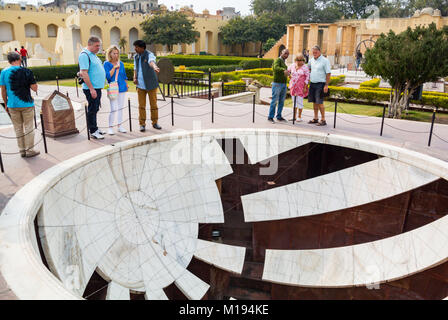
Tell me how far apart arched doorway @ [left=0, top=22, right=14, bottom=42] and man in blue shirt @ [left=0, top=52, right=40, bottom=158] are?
33.4m

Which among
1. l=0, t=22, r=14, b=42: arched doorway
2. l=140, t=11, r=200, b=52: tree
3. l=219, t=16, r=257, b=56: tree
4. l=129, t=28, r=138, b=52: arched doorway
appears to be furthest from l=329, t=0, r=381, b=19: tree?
l=0, t=22, r=14, b=42: arched doorway

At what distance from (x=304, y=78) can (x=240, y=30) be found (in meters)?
37.3

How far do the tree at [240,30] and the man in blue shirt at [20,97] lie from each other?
38862 millimetres

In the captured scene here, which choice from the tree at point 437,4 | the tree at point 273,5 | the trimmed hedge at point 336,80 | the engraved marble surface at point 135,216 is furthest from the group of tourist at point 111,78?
the tree at point 437,4

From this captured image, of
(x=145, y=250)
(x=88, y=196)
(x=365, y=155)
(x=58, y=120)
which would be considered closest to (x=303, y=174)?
(x=365, y=155)

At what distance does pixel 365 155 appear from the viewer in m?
6.37

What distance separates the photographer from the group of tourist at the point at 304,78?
24.3 feet

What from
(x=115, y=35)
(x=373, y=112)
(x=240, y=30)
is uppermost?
(x=240, y=30)

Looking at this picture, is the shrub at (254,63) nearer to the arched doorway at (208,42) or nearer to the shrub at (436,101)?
the shrub at (436,101)

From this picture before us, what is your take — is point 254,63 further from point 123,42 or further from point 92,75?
point 92,75

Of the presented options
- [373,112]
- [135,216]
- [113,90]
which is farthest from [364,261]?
[373,112]

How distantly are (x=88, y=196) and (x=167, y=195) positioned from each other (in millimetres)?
1524

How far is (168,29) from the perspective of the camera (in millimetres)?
35781
